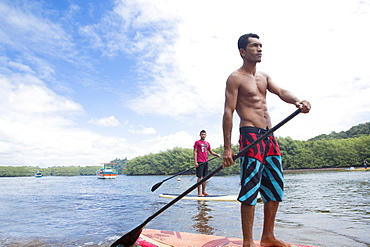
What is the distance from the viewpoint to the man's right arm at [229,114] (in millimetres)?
2635

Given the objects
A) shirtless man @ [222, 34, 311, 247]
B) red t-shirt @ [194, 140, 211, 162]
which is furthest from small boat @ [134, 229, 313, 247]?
red t-shirt @ [194, 140, 211, 162]

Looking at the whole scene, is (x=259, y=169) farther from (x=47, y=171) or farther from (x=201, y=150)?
(x=47, y=171)

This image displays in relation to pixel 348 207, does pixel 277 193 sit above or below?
above

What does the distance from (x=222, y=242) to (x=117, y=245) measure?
1.47m

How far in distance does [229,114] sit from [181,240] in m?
1.73

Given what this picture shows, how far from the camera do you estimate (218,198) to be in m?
8.12

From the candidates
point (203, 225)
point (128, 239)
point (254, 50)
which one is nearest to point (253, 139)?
point (254, 50)

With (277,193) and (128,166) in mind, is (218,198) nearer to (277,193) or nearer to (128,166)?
(277,193)

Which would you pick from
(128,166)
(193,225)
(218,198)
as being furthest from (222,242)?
(128,166)

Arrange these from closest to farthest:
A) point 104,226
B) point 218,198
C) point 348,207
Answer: point 104,226, point 348,207, point 218,198

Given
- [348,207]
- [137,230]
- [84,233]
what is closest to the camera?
[137,230]

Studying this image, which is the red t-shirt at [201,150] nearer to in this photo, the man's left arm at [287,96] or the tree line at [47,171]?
the man's left arm at [287,96]

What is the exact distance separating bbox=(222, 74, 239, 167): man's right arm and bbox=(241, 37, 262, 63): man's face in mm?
285

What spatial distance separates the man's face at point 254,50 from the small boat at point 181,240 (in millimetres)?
2036
